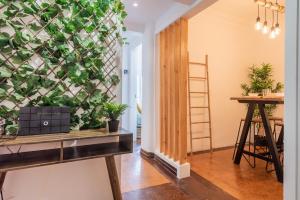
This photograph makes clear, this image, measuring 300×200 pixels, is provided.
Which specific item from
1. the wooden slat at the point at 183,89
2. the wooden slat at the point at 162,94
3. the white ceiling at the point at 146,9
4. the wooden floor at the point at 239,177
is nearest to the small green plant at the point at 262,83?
the wooden floor at the point at 239,177

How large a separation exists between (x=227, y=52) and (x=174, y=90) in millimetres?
1923

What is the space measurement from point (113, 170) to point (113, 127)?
0.42 m

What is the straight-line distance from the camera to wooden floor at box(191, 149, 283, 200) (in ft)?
7.66

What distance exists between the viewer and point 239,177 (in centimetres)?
276

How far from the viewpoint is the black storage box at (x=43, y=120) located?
155 cm

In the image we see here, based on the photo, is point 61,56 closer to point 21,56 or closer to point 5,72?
point 21,56

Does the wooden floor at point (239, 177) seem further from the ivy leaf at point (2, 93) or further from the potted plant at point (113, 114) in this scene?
the ivy leaf at point (2, 93)

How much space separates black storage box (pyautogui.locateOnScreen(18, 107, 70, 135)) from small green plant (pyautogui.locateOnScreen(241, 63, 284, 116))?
12.8 ft

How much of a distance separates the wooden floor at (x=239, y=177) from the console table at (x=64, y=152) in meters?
1.48

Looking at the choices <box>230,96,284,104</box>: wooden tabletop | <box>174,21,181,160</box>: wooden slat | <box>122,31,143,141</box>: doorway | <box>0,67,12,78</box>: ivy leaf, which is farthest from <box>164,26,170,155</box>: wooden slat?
<box>0,67,12,78</box>: ivy leaf

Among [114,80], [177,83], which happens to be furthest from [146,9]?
[114,80]

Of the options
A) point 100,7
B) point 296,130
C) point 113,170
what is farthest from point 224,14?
point 113,170

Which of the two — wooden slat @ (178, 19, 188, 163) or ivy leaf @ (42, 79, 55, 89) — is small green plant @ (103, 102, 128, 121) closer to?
ivy leaf @ (42, 79, 55, 89)

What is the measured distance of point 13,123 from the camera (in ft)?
5.40
